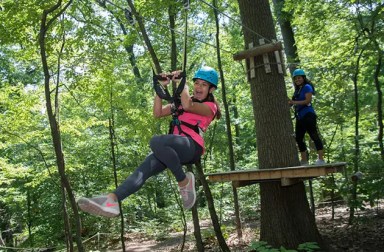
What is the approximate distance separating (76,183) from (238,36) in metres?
6.35

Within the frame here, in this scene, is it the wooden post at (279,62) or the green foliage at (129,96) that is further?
the green foliage at (129,96)

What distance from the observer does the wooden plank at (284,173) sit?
3.44 m

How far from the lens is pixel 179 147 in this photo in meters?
2.61

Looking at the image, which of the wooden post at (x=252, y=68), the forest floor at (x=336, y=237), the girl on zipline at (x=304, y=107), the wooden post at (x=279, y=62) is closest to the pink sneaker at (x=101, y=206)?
the wooden post at (x=252, y=68)

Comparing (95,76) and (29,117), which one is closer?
A: (95,76)

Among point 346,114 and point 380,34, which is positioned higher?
point 380,34

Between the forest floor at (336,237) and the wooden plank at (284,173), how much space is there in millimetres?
2090

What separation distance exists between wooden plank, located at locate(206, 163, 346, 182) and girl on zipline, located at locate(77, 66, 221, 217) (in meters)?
1.09

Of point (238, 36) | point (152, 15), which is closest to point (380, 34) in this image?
point (152, 15)

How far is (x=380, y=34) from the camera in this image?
5.69 m

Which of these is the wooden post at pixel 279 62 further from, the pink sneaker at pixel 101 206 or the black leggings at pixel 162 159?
the pink sneaker at pixel 101 206

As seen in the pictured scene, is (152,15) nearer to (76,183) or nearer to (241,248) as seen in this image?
(241,248)

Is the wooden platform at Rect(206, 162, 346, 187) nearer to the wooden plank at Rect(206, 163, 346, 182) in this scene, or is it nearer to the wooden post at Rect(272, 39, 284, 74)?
the wooden plank at Rect(206, 163, 346, 182)

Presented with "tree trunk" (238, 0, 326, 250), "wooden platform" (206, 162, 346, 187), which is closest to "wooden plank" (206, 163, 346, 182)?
"wooden platform" (206, 162, 346, 187)
